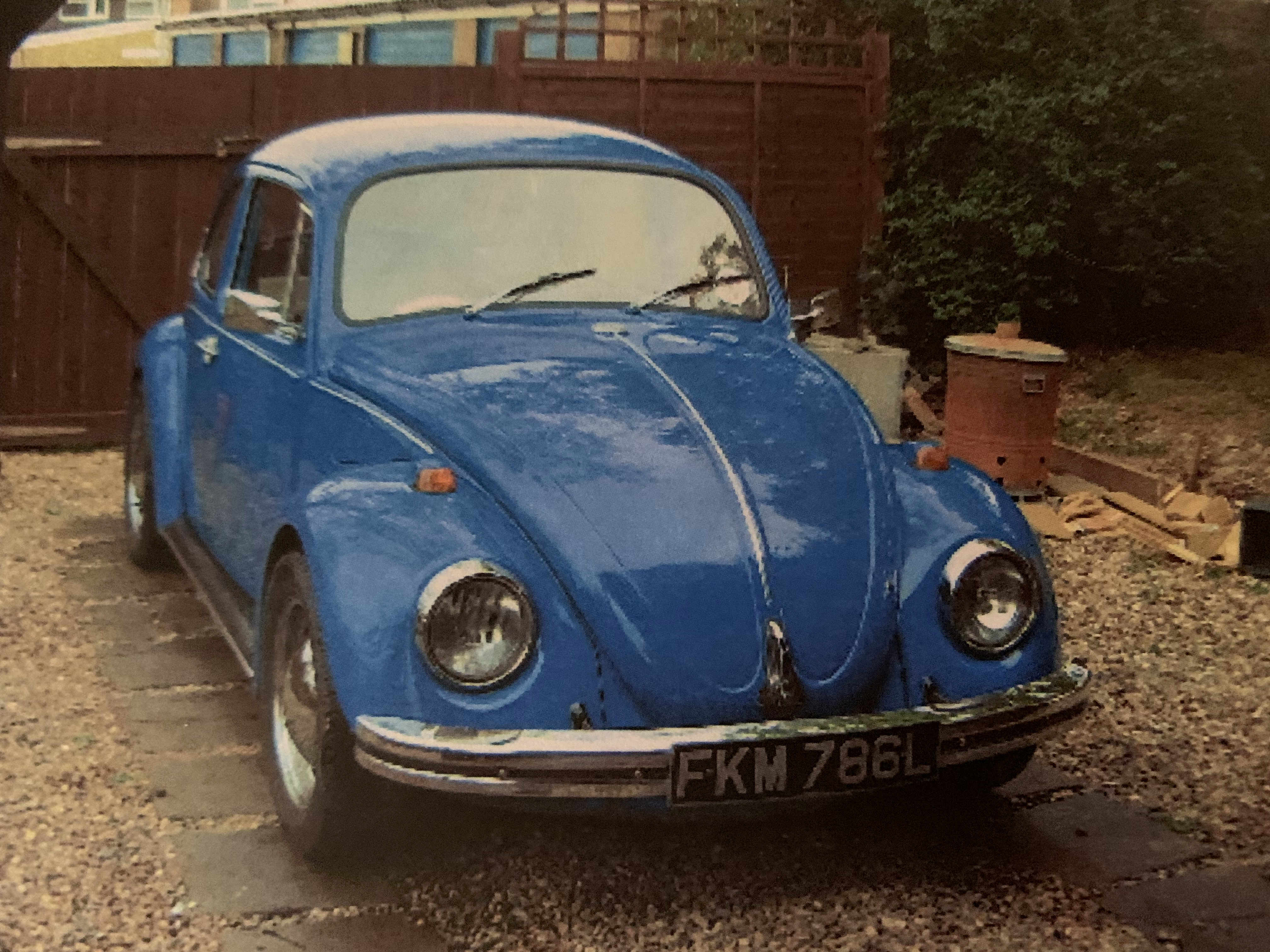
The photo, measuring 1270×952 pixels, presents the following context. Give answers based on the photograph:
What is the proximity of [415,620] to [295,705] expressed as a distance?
74 centimetres

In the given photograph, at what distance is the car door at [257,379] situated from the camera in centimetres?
442

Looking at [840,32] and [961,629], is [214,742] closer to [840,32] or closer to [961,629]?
[961,629]

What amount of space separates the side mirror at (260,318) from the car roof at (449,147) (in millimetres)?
379

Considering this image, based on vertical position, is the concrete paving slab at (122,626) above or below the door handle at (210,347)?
below

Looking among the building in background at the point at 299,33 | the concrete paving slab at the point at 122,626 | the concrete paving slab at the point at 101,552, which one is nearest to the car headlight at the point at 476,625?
the concrete paving slab at the point at 122,626

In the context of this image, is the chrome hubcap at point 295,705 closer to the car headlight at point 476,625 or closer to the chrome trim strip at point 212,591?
the chrome trim strip at point 212,591

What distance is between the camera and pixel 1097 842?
13.3 ft

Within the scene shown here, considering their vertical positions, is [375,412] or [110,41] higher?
[110,41]

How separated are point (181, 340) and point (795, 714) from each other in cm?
334

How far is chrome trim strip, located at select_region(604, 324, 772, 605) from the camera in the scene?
11.3 feet

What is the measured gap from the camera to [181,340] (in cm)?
588

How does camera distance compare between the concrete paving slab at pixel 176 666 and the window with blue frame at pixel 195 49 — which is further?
the window with blue frame at pixel 195 49

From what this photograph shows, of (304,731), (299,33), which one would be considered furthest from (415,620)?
(299,33)

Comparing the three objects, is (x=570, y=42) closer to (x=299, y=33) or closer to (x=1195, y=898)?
(x=299, y=33)
